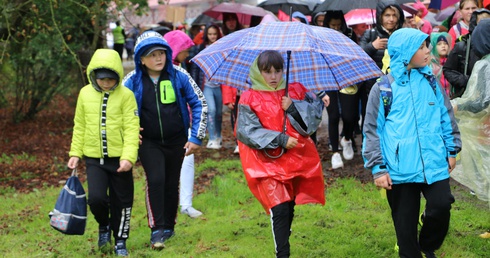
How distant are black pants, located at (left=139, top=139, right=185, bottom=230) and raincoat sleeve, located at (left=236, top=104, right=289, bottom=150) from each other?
1089 millimetres

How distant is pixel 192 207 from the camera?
26.3 ft

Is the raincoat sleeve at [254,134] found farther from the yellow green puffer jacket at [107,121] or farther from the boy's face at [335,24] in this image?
the boy's face at [335,24]

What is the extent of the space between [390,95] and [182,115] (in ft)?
7.47

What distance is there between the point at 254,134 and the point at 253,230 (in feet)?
5.77

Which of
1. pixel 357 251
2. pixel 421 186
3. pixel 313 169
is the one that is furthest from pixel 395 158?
pixel 357 251

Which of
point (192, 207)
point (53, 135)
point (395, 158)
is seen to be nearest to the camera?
point (395, 158)

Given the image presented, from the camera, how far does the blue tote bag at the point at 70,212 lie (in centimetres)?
588

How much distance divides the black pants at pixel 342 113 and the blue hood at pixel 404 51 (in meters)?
3.79

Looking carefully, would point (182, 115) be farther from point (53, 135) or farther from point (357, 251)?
point (53, 135)

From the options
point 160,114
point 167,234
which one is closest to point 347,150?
point 167,234

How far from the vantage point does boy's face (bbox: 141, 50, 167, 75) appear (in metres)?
6.20

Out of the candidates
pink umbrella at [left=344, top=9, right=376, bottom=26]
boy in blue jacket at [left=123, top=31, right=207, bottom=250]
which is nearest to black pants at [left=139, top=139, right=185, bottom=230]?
boy in blue jacket at [left=123, top=31, right=207, bottom=250]

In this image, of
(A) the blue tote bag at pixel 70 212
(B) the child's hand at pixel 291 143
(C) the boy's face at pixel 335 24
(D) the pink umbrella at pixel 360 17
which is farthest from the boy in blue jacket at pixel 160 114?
(D) the pink umbrella at pixel 360 17

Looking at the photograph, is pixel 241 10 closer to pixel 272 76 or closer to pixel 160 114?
pixel 160 114
